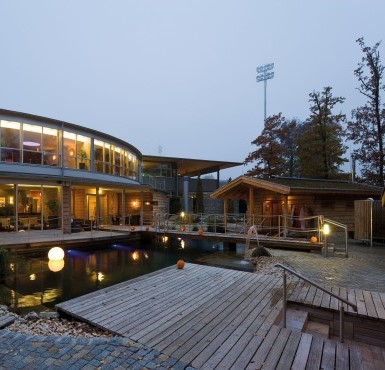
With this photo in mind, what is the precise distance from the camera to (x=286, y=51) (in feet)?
334

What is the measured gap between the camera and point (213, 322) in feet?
15.1

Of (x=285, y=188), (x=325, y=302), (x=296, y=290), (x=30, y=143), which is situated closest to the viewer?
(x=325, y=302)

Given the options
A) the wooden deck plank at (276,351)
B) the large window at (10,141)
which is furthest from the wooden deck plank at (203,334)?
the large window at (10,141)

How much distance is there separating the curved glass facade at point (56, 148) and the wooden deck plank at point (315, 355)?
16.9 meters

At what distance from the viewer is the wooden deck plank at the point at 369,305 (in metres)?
4.63

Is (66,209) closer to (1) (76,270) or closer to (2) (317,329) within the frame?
(1) (76,270)

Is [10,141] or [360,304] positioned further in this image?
[10,141]

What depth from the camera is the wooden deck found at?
357 cm

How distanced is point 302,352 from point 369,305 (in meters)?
2.17

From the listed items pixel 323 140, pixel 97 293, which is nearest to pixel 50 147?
pixel 97 293

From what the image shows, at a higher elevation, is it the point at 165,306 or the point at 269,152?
the point at 269,152

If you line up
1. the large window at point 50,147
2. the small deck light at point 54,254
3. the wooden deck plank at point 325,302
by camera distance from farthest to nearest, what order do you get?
the large window at point 50,147, the small deck light at point 54,254, the wooden deck plank at point 325,302

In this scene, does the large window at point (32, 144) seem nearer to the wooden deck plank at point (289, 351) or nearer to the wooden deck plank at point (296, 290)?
the wooden deck plank at point (296, 290)

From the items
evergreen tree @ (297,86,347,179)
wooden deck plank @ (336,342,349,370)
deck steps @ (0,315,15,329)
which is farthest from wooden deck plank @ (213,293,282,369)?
evergreen tree @ (297,86,347,179)
